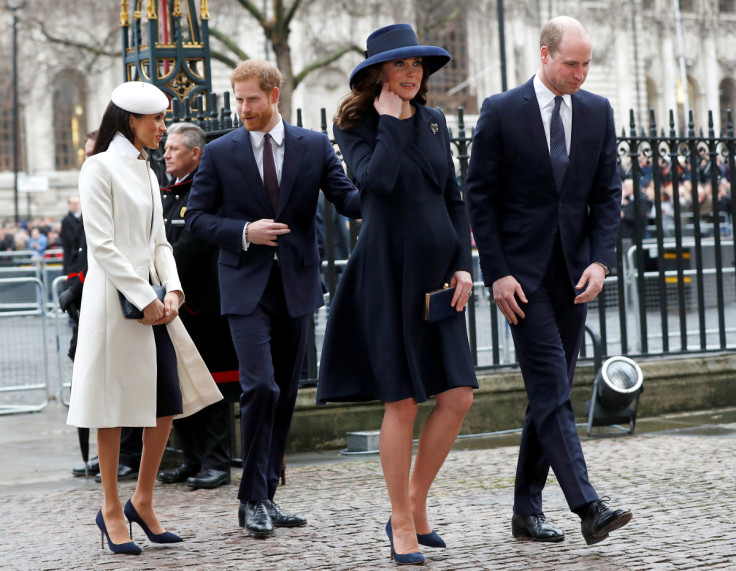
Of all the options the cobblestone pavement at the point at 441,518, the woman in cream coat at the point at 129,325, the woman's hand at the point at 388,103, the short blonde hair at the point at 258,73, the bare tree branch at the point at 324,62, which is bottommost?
the cobblestone pavement at the point at 441,518

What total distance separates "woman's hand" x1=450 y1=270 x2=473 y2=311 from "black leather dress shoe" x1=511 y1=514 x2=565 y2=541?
92cm

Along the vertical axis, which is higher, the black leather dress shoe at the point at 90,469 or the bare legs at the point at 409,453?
the bare legs at the point at 409,453

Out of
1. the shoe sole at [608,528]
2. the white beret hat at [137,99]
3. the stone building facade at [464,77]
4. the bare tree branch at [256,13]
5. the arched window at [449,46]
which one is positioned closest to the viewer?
the shoe sole at [608,528]

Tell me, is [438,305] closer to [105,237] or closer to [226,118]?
[105,237]

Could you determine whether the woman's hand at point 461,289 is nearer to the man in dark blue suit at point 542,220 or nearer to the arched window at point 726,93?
the man in dark blue suit at point 542,220

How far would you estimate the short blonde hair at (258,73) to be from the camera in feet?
17.3

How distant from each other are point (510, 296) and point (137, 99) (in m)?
1.71

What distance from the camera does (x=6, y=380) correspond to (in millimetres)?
10828

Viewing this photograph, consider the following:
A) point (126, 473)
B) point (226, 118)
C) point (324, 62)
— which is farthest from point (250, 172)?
point (324, 62)

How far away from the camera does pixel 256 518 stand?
5.16 metres

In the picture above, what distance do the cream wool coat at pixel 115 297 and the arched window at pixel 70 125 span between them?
44.7m

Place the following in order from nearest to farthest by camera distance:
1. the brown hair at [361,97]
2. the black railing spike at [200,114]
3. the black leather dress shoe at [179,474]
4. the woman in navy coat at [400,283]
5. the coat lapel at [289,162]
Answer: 1. the woman in navy coat at [400,283]
2. the brown hair at [361,97]
3. the coat lapel at [289,162]
4. the black leather dress shoe at [179,474]
5. the black railing spike at [200,114]

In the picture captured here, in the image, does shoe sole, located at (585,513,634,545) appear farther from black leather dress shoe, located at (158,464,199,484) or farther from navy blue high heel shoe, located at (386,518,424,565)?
black leather dress shoe, located at (158,464,199,484)

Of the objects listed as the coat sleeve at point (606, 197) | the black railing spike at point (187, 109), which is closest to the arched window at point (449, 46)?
the black railing spike at point (187, 109)
